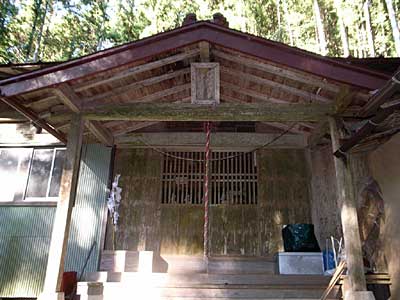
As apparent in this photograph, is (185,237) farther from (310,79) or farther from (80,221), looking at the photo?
(310,79)

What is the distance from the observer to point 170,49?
4.79 meters

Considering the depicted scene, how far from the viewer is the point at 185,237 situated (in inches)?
278

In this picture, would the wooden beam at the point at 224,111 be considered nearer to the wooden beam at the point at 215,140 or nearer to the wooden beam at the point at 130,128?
the wooden beam at the point at 130,128

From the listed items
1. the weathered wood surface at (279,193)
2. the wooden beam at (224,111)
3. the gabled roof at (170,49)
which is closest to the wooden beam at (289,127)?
the weathered wood surface at (279,193)

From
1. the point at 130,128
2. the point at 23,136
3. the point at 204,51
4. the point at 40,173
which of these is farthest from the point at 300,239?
the point at 23,136

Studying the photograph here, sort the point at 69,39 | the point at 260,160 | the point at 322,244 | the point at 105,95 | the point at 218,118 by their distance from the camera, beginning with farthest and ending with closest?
the point at 69,39, the point at 260,160, the point at 322,244, the point at 105,95, the point at 218,118

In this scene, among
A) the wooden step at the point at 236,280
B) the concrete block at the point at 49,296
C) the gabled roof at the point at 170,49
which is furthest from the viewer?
the wooden step at the point at 236,280

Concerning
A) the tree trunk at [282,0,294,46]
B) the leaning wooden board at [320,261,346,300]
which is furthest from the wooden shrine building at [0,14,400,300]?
the tree trunk at [282,0,294,46]

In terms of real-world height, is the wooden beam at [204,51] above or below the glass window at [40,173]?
above

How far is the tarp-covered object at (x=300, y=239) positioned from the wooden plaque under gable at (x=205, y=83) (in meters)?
3.00

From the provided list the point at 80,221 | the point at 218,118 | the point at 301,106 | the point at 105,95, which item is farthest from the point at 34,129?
the point at 301,106

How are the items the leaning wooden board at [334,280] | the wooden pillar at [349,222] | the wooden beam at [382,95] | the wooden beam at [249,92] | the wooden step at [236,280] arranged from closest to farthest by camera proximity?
the wooden beam at [382,95] < the wooden pillar at [349,222] < the leaning wooden board at [334,280] < the wooden step at [236,280] < the wooden beam at [249,92]

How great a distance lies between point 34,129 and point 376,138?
6592 millimetres

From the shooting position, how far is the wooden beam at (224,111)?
518 centimetres
